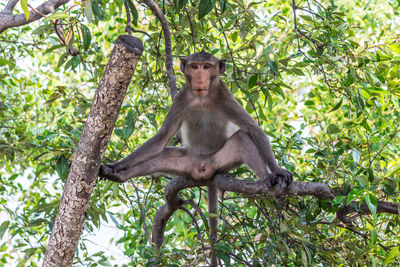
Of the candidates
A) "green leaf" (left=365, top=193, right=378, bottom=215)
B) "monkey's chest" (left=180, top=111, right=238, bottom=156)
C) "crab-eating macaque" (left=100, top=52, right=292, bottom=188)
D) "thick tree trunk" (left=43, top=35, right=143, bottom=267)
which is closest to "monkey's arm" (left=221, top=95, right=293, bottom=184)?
"crab-eating macaque" (left=100, top=52, right=292, bottom=188)

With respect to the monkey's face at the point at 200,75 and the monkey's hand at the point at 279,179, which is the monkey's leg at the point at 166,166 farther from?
the monkey's hand at the point at 279,179

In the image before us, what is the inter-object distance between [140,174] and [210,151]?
0.86 metres

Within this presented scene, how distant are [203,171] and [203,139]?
1.86ft

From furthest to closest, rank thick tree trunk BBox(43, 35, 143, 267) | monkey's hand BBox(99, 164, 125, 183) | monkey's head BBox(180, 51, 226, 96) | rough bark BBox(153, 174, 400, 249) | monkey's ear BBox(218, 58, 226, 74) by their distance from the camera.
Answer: monkey's ear BBox(218, 58, 226, 74)
monkey's head BBox(180, 51, 226, 96)
monkey's hand BBox(99, 164, 125, 183)
rough bark BBox(153, 174, 400, 249)
thick tree trunk BBox(43, 35, 143, 267)

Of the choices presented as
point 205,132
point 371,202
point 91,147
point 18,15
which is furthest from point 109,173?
point 371,202

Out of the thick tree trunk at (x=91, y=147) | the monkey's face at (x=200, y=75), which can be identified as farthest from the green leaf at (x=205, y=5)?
the monkey's face at (x=200, y=75)

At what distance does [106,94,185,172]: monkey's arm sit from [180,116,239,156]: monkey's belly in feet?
0.60

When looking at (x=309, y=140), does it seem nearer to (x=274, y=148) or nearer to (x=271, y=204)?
(x=274, y=148)

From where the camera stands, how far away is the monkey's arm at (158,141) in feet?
14.2

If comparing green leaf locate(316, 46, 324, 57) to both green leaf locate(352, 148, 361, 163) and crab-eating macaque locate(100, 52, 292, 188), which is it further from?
green leaf locate(352, 148, 361, 163)

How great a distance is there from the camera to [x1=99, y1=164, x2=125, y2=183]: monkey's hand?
13.5 feet

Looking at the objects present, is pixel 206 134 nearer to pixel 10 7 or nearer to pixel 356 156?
pixel 356 156

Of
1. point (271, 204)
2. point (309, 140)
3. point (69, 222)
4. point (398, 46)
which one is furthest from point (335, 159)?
point (69, 222)

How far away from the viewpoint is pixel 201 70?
445 cm
